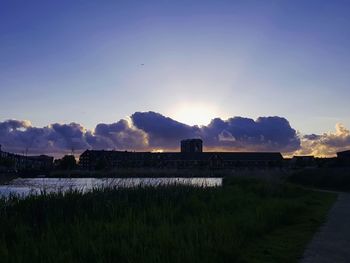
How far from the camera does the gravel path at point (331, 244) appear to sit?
10.7 meters

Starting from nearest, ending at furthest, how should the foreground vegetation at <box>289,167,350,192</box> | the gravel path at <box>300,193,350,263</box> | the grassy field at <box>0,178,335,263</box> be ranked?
the grassy field at <box>0,178,335,263</box>, the gravel path at <box>300,193,350,263</box>, the foreground vegetation at <box>289,167,350,192</box>

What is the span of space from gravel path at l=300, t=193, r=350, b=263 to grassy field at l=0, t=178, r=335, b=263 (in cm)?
37

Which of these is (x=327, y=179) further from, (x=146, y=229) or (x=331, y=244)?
(x=146, y=229)

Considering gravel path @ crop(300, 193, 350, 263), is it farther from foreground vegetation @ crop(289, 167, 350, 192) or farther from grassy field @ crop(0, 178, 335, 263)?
foreground vegetation @ crop(289, 167, 350, 192)

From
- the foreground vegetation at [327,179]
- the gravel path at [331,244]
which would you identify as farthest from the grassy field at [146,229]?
the foreground vegetation at [327,179]

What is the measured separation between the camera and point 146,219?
45.9 feet

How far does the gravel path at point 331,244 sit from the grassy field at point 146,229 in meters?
→ 0.37

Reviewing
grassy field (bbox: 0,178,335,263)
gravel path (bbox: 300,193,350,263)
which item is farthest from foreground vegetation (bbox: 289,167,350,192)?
gravel path (bbox: 300,193,350,263)

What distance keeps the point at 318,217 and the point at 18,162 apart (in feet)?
329

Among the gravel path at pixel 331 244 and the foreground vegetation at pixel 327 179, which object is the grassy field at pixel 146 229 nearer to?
the gravel path at pixel 331 244

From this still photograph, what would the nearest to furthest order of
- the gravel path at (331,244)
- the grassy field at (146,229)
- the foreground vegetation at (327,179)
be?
the grassy field at (146,229)
the gravel path at (331,244)
the foreground vegetation at (327,179)

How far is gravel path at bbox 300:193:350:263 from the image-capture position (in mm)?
10727

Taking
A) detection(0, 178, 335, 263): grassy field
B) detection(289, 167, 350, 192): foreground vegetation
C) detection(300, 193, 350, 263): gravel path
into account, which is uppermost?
detection(289, 167, 350, 192): foreground vegetation

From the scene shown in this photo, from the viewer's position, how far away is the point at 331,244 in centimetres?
1264
